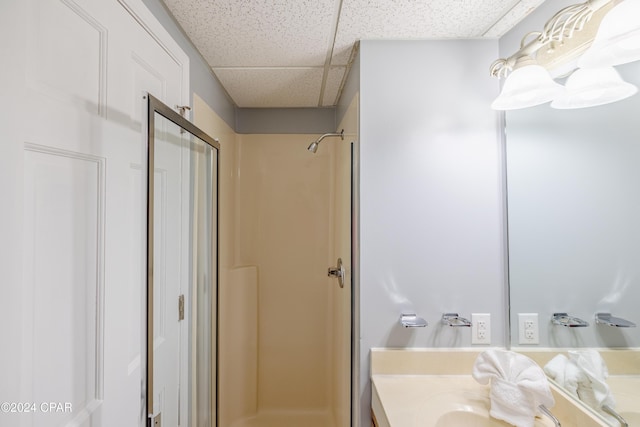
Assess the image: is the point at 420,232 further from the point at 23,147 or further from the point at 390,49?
the point at 23,147

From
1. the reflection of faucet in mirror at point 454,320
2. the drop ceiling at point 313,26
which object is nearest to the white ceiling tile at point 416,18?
the drop ceiling at point 313,26

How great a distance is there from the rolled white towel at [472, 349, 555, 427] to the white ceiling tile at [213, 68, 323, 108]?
5.06 feet

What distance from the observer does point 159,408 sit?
2.57 feet

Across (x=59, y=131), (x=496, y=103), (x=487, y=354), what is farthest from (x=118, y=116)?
(x=487, y=354)

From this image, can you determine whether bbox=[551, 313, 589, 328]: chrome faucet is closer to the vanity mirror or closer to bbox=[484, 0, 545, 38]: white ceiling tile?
the vanity mirror

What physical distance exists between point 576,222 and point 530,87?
0.49 m

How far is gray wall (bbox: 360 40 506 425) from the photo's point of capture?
120 centimetres

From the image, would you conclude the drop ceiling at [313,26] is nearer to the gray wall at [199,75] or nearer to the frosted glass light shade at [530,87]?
the gray wall at [199,75]

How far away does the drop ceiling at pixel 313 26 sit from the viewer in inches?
39.5

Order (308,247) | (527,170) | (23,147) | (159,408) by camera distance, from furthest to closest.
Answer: (308,247) → (527,170) → (159,408) → (23,147)

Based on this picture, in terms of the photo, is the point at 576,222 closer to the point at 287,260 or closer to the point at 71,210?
the point at 71,210

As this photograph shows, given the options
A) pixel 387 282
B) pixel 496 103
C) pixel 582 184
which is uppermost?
pixel 496 103

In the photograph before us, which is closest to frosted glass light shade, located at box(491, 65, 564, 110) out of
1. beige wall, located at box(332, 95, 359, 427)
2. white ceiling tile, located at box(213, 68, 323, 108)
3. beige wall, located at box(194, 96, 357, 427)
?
beige wall, located at box(332, 95, 359, 427)

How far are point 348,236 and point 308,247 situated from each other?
0.73m
